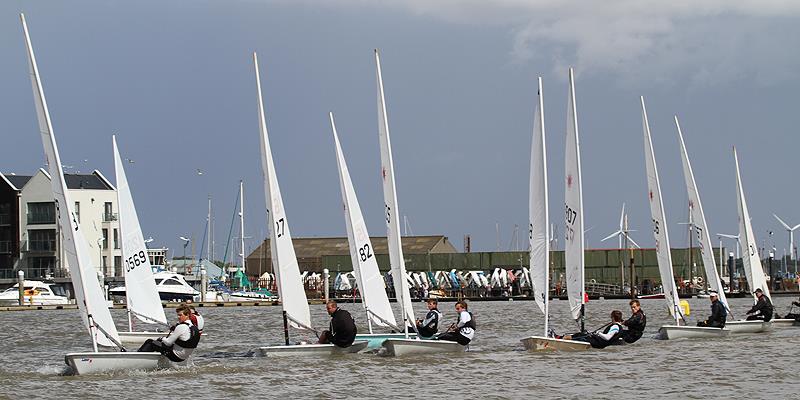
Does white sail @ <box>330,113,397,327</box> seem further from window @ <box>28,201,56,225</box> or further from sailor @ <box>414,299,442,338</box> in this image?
window @ <box>28,201,56,225</box>

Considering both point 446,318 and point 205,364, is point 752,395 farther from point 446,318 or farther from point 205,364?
point 446,318

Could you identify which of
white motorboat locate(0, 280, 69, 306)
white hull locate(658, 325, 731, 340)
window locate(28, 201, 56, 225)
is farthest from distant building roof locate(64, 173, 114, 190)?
white hull locate(658, 325, 731, 340)

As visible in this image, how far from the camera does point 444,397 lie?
Result: 2180 cm

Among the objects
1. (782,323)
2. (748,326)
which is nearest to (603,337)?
(748,326)

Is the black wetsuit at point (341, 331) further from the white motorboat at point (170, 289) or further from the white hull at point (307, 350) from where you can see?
the white motorboat at point (170, 289)

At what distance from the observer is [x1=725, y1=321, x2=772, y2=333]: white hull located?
35625 millimetres

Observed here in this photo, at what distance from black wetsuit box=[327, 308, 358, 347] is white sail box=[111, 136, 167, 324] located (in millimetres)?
7727

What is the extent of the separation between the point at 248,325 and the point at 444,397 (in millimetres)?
29175

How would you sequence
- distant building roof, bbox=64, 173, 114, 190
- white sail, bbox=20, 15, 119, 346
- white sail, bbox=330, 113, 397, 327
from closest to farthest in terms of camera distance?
white sail, bbox=20, 15, 119, 346
white sail, bbox=330, 113, 397, 327
distant building roof, bbox=64, 173, 114, 190

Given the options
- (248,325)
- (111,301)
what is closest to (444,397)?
(248,325)

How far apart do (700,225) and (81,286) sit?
2198cm

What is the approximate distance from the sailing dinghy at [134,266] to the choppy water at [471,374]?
6.18 feet

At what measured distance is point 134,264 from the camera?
112 feet

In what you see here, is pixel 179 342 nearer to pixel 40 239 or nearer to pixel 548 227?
pixel 548 227
